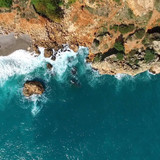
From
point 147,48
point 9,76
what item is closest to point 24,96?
point 9,76

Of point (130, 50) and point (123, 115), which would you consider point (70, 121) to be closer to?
point (123, 115)

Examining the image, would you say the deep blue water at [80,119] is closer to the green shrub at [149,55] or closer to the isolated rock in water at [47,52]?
the isolated rock in water at [47,52]

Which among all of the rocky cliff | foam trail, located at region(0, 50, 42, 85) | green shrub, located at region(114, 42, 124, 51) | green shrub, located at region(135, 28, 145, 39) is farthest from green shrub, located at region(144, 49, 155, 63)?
foam trail, located at region(0, 50, 42, 85)

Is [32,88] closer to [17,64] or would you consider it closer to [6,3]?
[17,64]

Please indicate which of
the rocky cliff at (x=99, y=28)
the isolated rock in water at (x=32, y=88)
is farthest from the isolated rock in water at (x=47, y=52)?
the isolated rock in water at (x=32, y=88)

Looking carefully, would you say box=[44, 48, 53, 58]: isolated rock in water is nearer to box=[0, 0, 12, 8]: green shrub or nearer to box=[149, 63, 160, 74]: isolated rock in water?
box=[0, 0, 12, 8]: green shrub

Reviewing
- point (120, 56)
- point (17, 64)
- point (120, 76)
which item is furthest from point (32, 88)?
point (120, 56)
